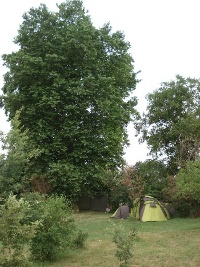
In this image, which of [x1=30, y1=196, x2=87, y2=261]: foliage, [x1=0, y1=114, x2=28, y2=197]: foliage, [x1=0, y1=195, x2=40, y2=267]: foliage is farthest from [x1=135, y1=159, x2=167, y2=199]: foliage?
[x1=0, y1=195, x2=40, y2=267]: foliage

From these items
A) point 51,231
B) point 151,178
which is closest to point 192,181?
point 151,178

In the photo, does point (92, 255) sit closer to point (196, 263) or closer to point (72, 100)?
point (196, 263)

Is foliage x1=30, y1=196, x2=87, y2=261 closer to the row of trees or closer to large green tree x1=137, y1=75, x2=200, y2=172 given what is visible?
the row of trees

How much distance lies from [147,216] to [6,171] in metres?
13.1

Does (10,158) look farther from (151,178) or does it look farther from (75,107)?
(151,178)

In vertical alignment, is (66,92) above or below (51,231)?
above

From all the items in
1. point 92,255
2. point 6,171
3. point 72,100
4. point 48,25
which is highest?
point 48,25

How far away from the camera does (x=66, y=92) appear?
22.7 meters

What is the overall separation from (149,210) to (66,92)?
9.27 m

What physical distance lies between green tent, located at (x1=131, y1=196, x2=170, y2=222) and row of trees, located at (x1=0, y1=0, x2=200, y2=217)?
0.80 meters

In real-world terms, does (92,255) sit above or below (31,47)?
below

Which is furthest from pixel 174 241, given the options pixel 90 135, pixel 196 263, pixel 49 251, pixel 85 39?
pixel 85 39

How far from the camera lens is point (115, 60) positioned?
25.2 meters

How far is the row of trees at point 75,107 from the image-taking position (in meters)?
22.6
